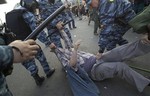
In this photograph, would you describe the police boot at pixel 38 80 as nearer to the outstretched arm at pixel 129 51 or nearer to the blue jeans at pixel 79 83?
the blue jeans at pixel 79 83

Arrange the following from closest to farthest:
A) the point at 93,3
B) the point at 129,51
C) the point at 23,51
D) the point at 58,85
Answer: the point at 23,51
the point at 129,51
the point at 93,3
the point at 58,85

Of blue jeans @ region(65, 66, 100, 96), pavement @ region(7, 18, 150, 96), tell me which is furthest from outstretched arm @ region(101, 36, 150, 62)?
pavement @ region(7, 18, 150, 96)

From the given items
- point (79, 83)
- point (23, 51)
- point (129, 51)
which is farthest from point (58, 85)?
point (23, 51)

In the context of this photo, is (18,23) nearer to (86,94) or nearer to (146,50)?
(86,94)

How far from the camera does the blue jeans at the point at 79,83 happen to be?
2871mm

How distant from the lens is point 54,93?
3.40 meters

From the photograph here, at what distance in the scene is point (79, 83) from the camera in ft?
9.50

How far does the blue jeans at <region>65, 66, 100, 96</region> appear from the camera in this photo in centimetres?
287

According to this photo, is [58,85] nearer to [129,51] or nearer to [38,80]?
[38,80]

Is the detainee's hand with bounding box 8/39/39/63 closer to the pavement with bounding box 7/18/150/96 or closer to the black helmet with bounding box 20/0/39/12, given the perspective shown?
the pavement with bounding box 7/18/150/96

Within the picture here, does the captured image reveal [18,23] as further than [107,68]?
Yes

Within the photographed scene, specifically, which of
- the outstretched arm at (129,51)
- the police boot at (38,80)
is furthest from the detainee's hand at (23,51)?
the police boot at (38,80)

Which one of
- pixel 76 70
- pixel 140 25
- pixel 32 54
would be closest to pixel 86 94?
pixel 76 70

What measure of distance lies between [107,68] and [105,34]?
32.8 inches
